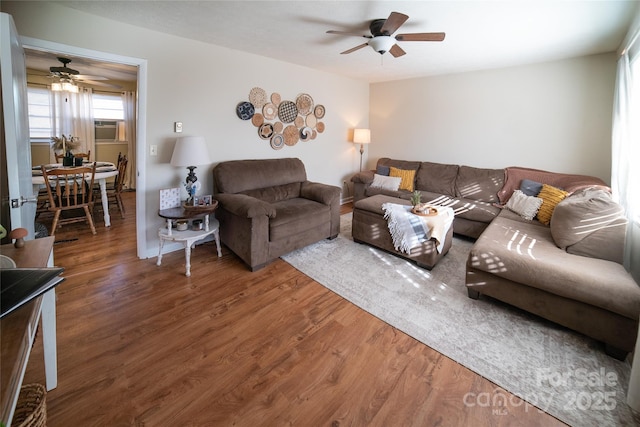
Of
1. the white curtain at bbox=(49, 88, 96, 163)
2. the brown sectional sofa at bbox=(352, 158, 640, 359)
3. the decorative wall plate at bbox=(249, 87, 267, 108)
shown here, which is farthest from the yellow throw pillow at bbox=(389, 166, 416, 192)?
the white curtain at bbox=(49, 88, 96, 163)

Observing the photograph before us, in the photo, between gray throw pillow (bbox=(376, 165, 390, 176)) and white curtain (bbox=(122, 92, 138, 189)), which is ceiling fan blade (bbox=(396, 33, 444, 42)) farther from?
white curtain (bbox=(122, 92, 138, 189))

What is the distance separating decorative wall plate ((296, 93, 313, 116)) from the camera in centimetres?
432

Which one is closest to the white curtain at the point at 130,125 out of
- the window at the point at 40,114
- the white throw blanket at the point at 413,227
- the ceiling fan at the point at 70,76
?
the ceiling fan at the point at 70,76

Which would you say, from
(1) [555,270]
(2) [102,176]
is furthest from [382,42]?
(2) [102,176]

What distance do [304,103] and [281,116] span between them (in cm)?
51

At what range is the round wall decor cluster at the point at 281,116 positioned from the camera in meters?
3.77

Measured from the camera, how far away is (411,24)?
2.58 meters

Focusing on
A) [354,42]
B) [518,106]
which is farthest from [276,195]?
[518,106]

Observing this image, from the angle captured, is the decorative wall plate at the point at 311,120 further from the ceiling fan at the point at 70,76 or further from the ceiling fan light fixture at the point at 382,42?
the ceiling fan at the point at 70,76

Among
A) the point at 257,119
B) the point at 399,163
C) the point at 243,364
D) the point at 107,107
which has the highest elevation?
the point at 107,107

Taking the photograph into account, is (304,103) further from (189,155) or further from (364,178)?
(189,155)

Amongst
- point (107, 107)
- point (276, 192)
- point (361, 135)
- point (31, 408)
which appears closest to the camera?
point (31, 408)

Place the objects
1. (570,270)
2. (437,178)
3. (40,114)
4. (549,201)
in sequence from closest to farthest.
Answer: (570,270), (549,201), (437,178), (40,114)

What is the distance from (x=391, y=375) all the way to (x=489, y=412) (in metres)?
0.51
